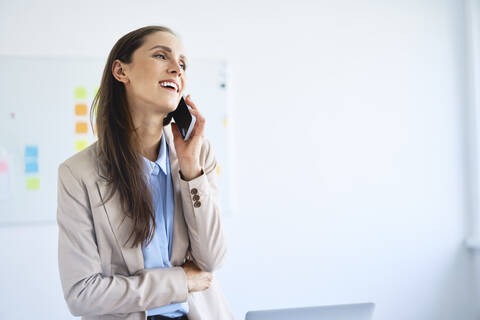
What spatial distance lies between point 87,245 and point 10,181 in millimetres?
1924

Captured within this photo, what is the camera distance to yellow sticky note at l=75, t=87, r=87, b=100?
302cm

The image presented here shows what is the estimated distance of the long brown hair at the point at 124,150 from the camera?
4.36ft

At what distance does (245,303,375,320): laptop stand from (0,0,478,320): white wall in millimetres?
2152

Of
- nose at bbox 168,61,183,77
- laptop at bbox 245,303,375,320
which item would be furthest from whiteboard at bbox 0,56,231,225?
laptop at bbox 245,303,375,320

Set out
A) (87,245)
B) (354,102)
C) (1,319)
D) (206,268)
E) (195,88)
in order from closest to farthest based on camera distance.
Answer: (87,245), (206,268), (1,319), (195,88), (354,102)

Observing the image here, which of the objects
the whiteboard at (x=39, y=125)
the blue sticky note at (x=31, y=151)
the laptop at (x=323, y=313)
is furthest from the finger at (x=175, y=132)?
the blue sticky note at (x=31, y=151)

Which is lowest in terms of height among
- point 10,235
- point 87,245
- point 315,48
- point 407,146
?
point 10,235

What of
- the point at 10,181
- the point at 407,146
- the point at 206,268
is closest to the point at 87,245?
the point at 206,268

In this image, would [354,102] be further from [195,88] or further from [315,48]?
[195,88]

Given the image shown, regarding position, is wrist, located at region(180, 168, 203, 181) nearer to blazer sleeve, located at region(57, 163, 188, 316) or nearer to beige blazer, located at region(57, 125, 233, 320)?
beige blazer, located at region(57, 125, 233, 320)

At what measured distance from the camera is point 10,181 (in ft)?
9.61

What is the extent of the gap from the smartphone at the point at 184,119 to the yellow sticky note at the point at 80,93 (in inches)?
65.3

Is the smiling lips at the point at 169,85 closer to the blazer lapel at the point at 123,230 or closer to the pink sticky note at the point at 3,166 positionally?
the blazer lapel at the point at 123,230

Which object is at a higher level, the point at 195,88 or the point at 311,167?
the point at 195,88
